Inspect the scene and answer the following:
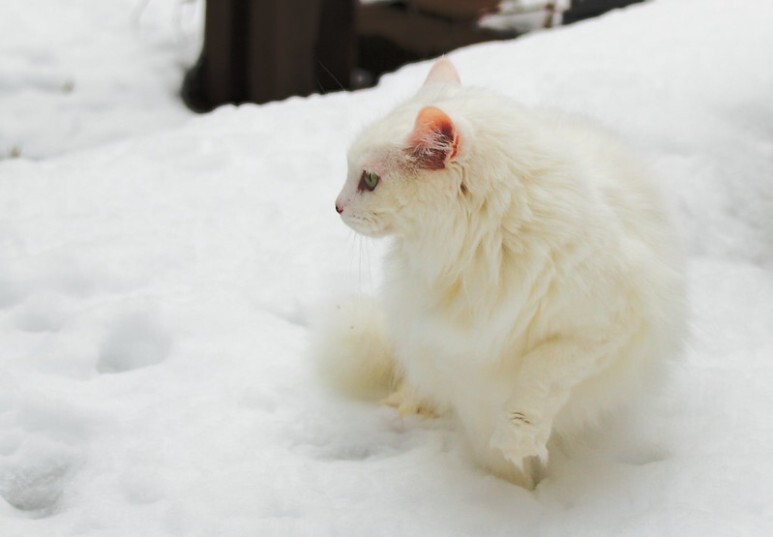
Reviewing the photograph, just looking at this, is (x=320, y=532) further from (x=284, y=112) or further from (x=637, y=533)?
(x=284, y=112)

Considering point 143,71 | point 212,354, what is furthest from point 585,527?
point 143,71

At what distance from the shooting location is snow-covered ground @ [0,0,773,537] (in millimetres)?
2182

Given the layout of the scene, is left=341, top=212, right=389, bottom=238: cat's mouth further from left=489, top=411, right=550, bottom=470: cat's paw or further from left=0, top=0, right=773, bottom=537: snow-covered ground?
left=0, top=0, right=773, bottom=537: snow-covered ground

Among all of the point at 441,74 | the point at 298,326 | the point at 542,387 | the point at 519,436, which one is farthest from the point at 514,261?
the point at 298,326

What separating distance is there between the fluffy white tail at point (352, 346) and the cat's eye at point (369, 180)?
2.09 ft

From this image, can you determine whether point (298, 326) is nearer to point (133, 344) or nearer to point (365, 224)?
point (133, 344)

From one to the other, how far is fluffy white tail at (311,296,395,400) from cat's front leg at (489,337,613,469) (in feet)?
2.16

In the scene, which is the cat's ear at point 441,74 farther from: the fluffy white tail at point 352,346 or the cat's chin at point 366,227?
the fluffy white tail at point 352,346

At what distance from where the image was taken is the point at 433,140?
6.49ft

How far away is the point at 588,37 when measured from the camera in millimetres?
4203

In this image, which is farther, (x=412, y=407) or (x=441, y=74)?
(x=412, y=407)

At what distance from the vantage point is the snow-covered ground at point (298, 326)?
2.18 metres

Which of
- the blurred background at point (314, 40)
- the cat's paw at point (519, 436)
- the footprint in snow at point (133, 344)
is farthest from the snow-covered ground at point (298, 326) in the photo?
the blurred background at point (314, 40)

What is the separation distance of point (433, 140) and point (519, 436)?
654 millimetres
